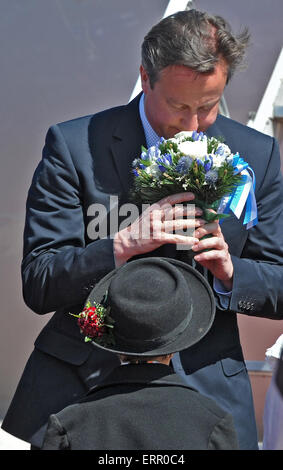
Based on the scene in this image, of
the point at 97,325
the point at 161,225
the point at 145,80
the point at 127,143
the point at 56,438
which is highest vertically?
the point at 145,80

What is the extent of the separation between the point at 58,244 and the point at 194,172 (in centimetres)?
60

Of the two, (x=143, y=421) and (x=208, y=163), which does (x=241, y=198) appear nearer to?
(x=208, y=163)

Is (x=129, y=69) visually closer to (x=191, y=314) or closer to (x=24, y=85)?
(x=24, y=85)

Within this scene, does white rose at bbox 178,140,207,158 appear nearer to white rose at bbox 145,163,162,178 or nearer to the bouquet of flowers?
the bouquet of flowers

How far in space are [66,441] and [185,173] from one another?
94cm

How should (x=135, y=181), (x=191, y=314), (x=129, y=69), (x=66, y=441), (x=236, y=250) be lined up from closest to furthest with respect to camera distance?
(x=66, y=441) → (x=191, y=314) → (x=135, y=181) → (x=236, y=250) → (x=129, y=69)

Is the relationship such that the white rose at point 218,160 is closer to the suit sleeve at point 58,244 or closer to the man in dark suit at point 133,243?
the man in dark suit at point 133,243

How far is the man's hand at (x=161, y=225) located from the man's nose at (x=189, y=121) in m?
0.34

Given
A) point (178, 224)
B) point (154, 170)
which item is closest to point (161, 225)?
point (178, 224)

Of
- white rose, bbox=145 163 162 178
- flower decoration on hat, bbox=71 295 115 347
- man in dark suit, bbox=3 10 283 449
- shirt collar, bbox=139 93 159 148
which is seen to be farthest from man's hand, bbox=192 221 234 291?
shirt collar, bbox=139 93 159 148

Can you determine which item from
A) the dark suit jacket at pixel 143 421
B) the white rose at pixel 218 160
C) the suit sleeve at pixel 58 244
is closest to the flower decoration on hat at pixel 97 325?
the dark suit jacket at pixel 143 421

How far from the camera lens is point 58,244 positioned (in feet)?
9.46

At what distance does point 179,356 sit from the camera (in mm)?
2830

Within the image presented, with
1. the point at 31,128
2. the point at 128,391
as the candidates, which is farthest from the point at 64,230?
the point at 31,128
